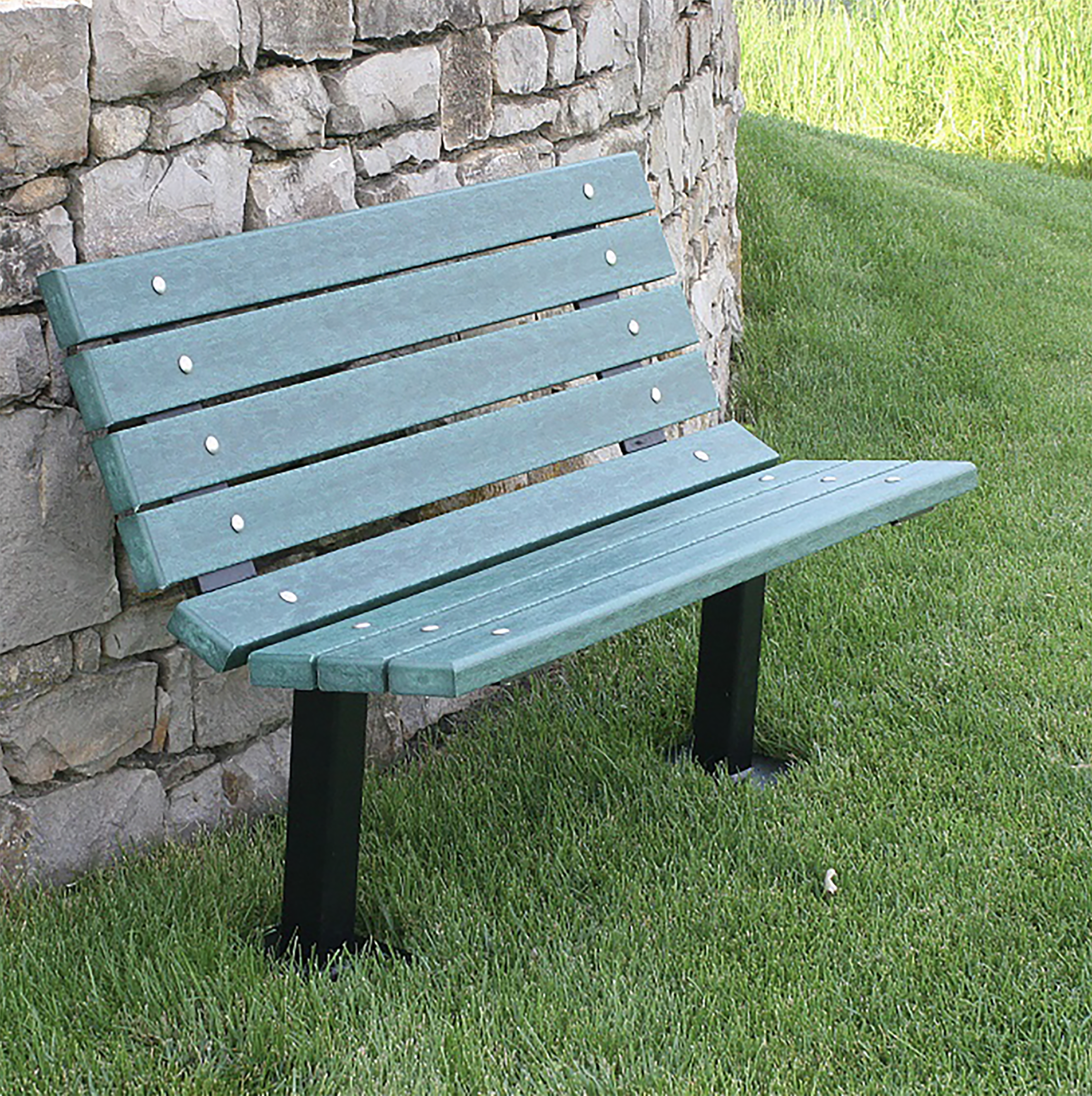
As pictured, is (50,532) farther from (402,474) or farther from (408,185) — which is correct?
(408,185)

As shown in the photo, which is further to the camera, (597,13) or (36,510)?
(597,13)

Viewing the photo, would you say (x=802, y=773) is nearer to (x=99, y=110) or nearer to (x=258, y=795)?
(x=258, y=795)

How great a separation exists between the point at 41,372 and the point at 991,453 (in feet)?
10.2

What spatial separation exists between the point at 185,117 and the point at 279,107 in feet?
0.69

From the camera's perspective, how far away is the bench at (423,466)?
2416mm

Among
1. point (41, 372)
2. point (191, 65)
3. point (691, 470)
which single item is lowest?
point (691, 470)

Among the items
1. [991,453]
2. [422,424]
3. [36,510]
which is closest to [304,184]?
[422,424]

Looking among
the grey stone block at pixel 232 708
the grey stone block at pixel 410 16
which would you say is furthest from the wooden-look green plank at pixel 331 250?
the grey stone block at pixel 232 708

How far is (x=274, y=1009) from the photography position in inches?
92.4

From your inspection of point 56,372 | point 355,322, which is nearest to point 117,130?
point 56,372

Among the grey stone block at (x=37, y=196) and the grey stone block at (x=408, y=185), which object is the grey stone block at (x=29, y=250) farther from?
the grey stone block at (x=408, y=185)

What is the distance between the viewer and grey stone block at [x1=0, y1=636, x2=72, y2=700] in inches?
102

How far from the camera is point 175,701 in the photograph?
2.84 m

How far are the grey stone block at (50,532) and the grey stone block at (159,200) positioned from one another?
0.30m
